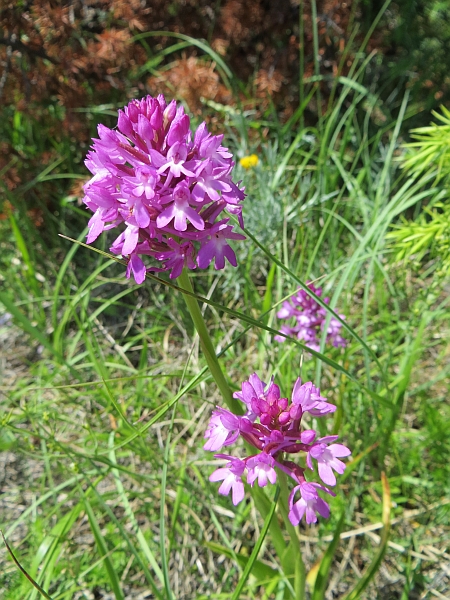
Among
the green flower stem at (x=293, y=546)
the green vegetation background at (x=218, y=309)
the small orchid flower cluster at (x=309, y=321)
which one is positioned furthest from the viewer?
the small orchid flower cluster at (x=309, y=321)

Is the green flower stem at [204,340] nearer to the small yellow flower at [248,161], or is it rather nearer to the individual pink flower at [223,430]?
the individual pink flower at [223,430]

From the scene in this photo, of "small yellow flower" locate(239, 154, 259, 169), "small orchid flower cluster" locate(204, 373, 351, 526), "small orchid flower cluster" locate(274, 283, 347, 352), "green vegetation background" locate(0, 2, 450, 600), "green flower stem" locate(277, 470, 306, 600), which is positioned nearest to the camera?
"small orchid flower cluster" locate(204, 373, 351, 526)

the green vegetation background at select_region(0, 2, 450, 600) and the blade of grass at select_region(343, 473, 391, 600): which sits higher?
the green vegetation background at select_region(0, 2, 450, 600)

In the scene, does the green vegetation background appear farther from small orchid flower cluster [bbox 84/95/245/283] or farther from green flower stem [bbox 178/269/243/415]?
small orchid flower cluster [bbox 84/95/245/283]

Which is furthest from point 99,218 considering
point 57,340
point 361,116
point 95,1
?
point 361,116

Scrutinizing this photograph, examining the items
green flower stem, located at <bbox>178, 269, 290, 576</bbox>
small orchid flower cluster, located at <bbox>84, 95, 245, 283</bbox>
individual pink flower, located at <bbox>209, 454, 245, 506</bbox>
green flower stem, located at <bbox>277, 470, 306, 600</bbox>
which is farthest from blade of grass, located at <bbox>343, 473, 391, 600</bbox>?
small orchid flower cluster, located at <bbox>84, 95, 245, 283</bbox>

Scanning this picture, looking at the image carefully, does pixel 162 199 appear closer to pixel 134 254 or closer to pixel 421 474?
pixel 134 254

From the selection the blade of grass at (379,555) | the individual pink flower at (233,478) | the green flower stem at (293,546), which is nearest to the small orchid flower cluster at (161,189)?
the individual pink flower at (233,478)

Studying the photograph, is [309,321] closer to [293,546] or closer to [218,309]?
[218,309]
